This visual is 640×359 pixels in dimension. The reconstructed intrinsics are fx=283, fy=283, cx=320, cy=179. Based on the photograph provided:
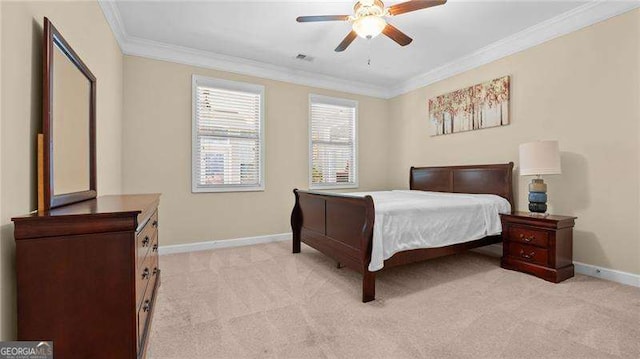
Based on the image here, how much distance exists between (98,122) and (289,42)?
2.27 meters

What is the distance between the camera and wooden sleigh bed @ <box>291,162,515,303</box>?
2.36 meters

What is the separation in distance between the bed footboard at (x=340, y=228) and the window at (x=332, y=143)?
1.24 metres

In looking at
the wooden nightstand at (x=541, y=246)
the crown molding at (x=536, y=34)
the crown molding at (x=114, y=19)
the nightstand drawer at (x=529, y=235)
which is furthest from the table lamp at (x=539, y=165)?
the crown molding at (x=114, y=19)

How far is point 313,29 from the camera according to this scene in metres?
3.27

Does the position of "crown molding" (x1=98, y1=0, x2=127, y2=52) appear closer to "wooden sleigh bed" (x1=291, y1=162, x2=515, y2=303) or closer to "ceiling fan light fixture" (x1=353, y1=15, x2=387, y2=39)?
"ceiling fan light fixture" (x1=353, y1=15, x2=387, y2=39)

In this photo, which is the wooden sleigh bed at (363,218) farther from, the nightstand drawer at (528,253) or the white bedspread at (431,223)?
the nightstand drawer at (528,253)

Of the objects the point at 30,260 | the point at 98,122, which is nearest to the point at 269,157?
the point at 98,122

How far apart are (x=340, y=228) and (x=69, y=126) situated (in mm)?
2167

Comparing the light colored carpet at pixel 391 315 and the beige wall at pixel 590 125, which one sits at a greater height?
the beige wall at pixel 590 125

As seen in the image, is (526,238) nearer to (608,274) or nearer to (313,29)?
(608,274)

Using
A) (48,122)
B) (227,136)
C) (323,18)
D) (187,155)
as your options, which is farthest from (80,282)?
(227,136)

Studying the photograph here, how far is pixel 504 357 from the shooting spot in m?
1.61

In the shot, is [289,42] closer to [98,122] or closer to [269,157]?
[269,157]

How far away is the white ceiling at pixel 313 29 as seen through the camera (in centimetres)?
284
